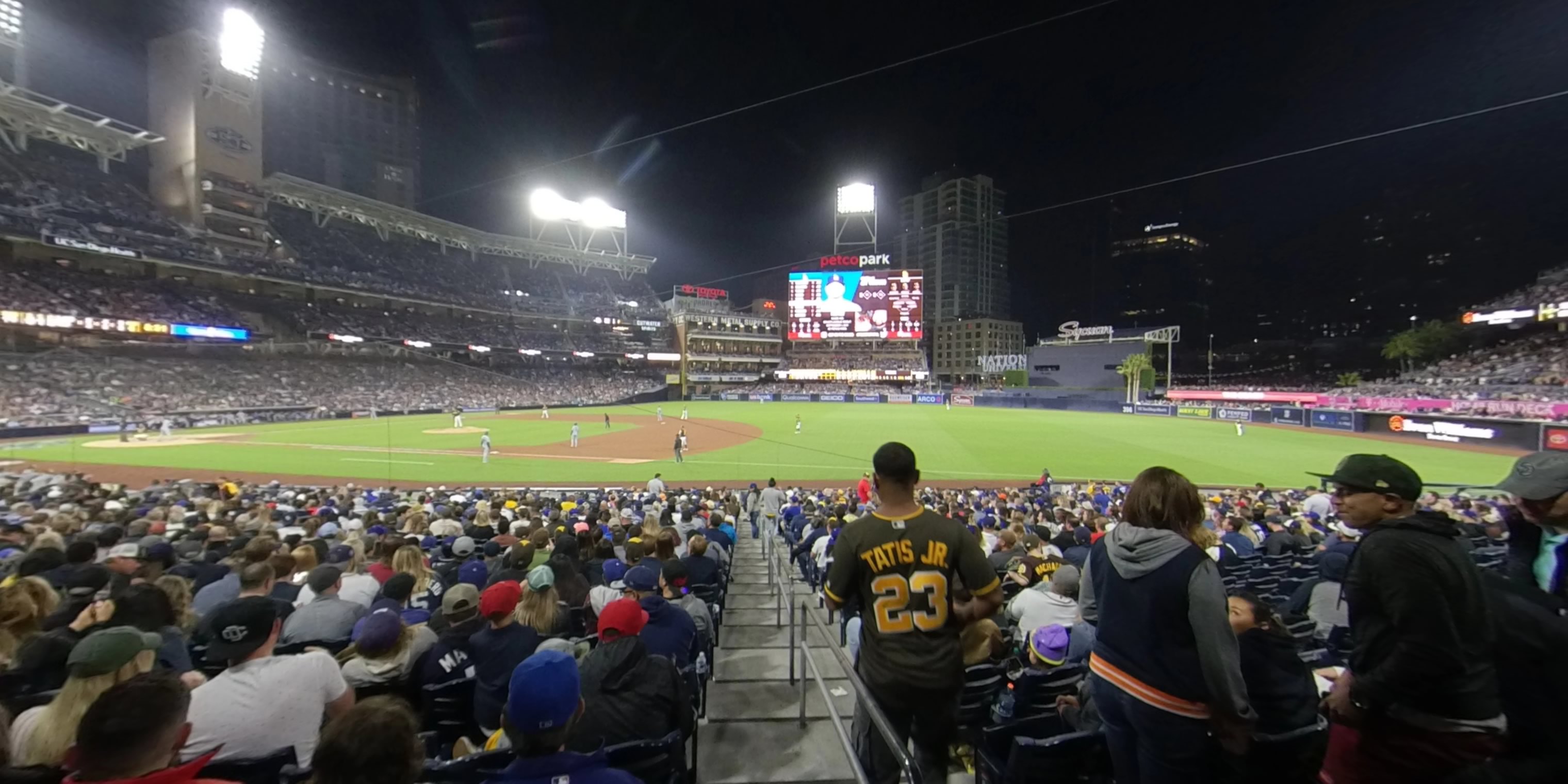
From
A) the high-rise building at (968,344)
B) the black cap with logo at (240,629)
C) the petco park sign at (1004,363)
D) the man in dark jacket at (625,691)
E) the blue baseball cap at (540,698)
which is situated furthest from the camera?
the high-rise building at (968,344)

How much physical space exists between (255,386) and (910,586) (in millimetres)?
63150

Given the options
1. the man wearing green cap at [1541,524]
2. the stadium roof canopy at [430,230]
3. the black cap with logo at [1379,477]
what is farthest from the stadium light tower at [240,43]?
the man wearing green cap at [1541,524]

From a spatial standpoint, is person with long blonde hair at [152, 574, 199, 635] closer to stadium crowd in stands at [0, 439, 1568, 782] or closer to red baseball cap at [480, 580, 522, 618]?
stadium crowd in stands at [0, 439, 1568, 782]

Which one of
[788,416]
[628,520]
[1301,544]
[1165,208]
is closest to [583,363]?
[788,416]

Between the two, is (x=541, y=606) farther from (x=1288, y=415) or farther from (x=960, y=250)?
(x=960, y=250)

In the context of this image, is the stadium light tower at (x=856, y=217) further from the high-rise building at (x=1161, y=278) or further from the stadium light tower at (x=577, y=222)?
the high-rise building at (x=1161, y=278)

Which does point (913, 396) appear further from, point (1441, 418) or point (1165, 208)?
point (1165, 208)

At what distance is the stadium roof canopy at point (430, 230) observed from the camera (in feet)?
202

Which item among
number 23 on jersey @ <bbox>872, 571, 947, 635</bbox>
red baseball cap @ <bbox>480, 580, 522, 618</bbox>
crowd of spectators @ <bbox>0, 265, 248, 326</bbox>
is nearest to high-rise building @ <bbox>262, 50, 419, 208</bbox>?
crowd of spectators @ <bbox>0, 265, 248, 326</bbox>

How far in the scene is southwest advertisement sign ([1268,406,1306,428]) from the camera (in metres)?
46.3

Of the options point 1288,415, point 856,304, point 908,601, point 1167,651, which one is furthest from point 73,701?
point 856,304

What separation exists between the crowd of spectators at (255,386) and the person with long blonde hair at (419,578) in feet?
148

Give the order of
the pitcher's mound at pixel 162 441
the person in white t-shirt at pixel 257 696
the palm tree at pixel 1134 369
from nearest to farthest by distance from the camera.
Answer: the person in white t-shirt at pixel 257 696, the pitcher's mound at pixel 162 441, the palm tree at pixel 1134 369

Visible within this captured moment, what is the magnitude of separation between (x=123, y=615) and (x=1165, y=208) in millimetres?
127980
